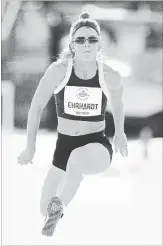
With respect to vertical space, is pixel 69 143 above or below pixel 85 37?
below

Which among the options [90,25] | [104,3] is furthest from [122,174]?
[90,25]

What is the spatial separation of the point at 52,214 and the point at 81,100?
1.16 feet

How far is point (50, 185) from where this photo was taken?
120 centimetres

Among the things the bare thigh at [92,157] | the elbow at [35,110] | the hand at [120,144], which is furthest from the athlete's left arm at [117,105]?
the elbow at [35,110]

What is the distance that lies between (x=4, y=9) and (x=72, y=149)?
0.95 meters

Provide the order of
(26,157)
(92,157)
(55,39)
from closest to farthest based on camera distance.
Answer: (92,157), (26,157), (55,39)

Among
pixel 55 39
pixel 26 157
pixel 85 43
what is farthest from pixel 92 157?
pixel 55 39

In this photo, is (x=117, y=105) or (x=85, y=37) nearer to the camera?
(x=85, y=37)

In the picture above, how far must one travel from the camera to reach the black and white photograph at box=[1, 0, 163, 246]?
118cm

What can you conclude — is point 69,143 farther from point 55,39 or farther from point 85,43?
point 55,39

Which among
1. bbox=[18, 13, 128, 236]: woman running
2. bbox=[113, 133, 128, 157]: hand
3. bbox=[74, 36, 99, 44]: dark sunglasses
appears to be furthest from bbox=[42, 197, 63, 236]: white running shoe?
bbox=[74, 36, 99, 44]: dark sunglasses

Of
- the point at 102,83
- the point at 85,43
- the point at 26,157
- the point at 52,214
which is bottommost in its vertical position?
the point at 52,214

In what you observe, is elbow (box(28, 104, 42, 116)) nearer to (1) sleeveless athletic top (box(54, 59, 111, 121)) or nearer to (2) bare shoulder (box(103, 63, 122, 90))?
(1) sleeveless athletic top (box(54, 59, 111, 121))

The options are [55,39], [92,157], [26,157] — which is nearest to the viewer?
[92,157]
